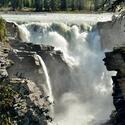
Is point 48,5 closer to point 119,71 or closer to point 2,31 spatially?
point 2,31

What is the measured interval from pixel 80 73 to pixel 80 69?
1.30ft

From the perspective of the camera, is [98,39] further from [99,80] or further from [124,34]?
[99,80]

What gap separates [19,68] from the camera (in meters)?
34.7

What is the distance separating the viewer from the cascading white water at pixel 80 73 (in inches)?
1423

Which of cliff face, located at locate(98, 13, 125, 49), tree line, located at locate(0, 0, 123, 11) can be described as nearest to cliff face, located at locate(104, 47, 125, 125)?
cliff face, located at locate(98, 13, 125, 49)

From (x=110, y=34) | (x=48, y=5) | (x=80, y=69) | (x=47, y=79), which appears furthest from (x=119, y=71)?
(x=48, y=5)

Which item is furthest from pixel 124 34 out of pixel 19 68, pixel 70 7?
pixel 70 7

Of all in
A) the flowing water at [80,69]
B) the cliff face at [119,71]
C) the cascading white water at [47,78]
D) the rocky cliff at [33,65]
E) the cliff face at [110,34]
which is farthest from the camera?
the cliff face at [110,34]

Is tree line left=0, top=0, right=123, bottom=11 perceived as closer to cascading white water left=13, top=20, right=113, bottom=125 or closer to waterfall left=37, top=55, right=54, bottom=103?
cascading white water left=13, top=20, right=113, bottom=125

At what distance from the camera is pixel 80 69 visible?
41.6 m

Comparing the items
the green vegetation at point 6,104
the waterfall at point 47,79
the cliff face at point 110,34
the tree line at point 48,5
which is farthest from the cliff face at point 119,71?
the tree line at point 48,5

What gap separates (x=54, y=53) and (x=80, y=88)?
3.58 metres

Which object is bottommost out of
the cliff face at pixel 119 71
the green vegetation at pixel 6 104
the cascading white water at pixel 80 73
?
the cascading white water at pixel 80 73

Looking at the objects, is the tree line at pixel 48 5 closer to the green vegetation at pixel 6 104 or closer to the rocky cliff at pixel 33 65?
the rocky cliff at pixel 33 65
